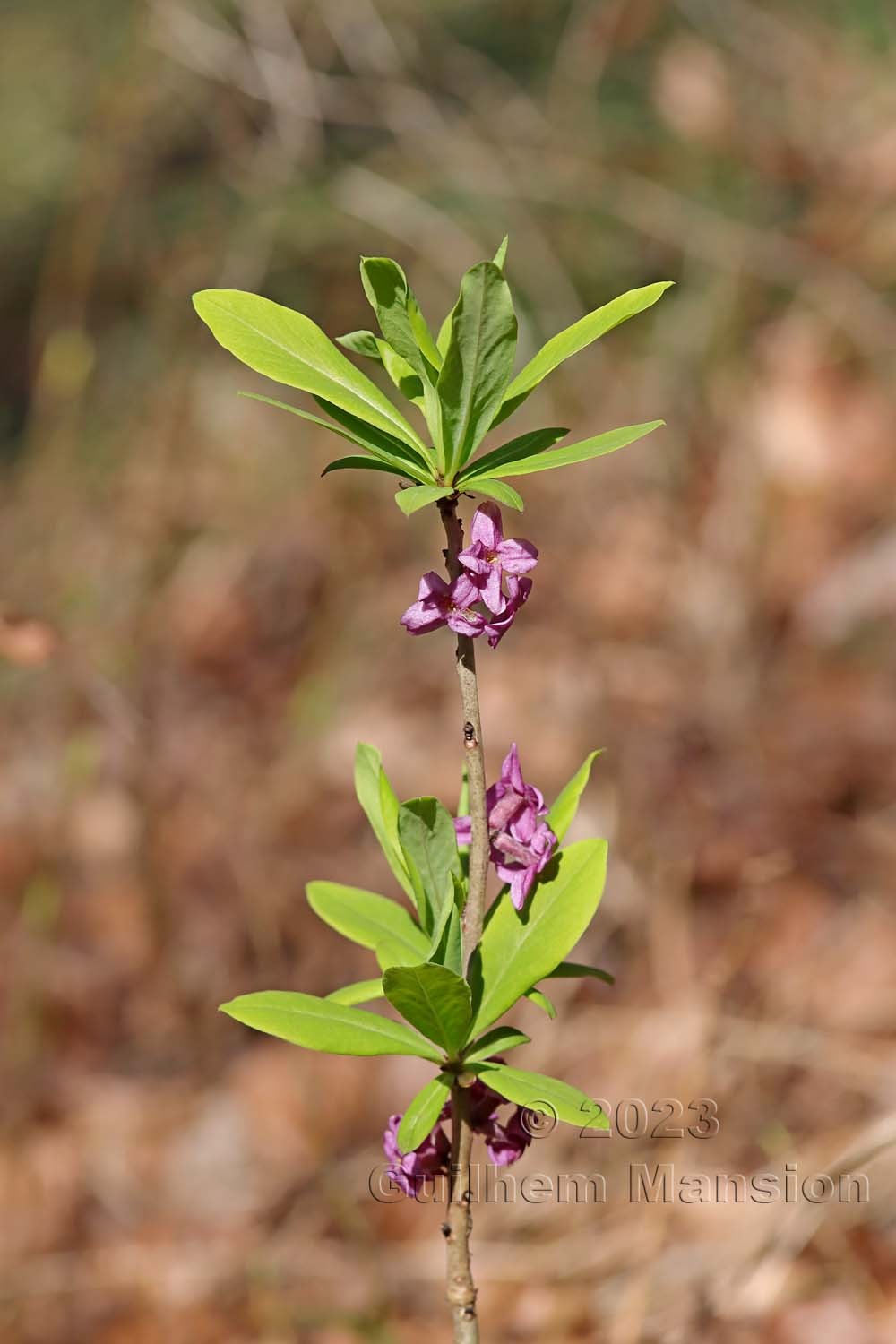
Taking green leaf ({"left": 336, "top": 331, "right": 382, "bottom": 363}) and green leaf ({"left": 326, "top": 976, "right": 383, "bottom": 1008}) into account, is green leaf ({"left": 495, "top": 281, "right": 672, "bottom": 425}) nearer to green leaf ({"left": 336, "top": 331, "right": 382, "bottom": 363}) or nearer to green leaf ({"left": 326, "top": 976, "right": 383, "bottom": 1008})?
green leaf ({"left": 336, "top": 331, "right": 382, "bottom": 363})

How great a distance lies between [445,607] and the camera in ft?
1.85

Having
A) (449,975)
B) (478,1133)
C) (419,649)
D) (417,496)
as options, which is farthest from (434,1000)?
(419,649)

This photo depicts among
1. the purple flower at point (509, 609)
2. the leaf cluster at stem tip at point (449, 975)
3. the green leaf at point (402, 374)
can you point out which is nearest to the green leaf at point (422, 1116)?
the leaf cluster at stem tip at point (449, 975)

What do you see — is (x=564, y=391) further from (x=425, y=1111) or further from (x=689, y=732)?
(x=425, y=1111)

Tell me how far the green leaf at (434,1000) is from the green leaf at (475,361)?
24 centimetres

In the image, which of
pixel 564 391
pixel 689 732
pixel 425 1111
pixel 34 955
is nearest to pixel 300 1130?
pixel 34 955

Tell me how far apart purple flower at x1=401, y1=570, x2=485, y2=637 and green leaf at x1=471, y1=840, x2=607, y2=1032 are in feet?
0.45

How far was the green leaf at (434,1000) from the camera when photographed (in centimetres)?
53

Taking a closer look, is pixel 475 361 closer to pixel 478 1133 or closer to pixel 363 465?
pixel 363 465

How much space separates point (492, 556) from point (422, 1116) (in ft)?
0.91

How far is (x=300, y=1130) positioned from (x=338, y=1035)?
1.66 metres

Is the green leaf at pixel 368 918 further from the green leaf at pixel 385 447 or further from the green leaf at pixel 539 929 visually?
the green leaf at pixel 385 447

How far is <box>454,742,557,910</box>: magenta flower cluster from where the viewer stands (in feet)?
1.94

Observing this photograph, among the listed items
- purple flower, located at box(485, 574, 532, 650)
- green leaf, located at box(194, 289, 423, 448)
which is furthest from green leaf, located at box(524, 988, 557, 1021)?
green leaf, located at box(194, 289, 423, 448)
